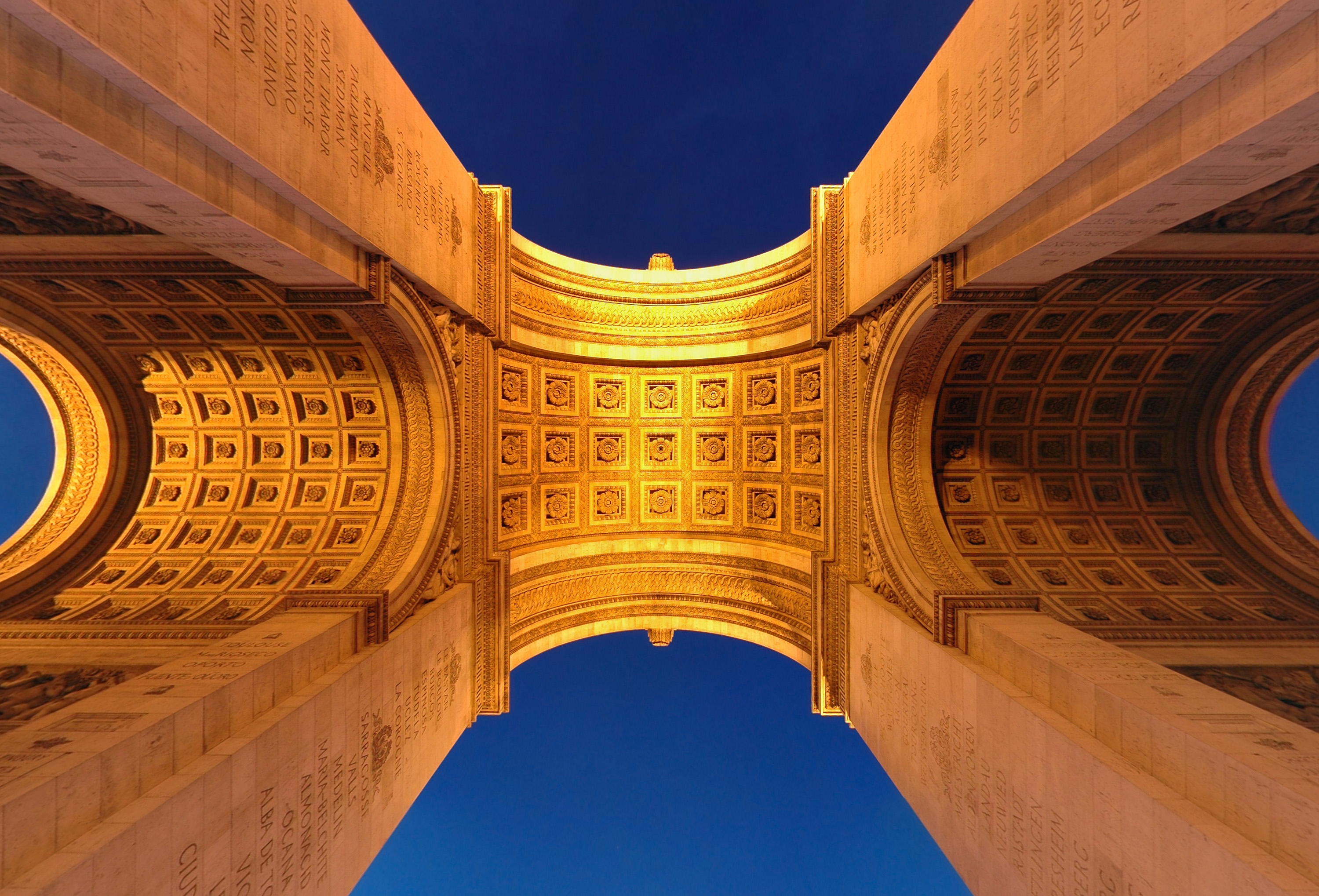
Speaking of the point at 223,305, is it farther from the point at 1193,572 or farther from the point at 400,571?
the point at 1193,572

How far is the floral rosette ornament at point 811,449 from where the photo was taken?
16234 millimetres

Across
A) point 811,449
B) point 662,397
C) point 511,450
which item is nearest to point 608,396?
point 662,397

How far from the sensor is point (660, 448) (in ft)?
62.5

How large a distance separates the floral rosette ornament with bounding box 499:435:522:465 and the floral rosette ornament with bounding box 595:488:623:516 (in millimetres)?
3354

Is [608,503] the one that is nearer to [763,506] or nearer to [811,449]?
[763,506]

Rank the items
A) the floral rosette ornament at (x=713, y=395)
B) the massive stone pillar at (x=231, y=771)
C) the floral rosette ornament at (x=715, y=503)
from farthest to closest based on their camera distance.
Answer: the floral rosette ornament at (x=715, y=503)
the floral rosette ornament at (x=713, y=395)
the massive stone pillar at (x=231, y=771)

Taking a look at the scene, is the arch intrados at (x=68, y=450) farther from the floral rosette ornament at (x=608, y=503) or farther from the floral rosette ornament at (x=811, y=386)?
the floral rosette ornament at (x=811, y=386)

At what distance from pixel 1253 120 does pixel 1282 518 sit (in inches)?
529

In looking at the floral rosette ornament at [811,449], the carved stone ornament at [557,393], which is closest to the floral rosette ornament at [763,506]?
the floral rosette ornament at [811,449]

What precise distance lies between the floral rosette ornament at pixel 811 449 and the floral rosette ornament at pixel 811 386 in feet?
3.80

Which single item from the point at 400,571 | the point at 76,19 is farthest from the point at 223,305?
the point at 76,19

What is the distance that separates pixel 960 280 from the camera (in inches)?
395

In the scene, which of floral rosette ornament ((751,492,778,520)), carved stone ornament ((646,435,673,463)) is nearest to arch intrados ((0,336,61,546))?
carved stone ornament ((646,435,673,463))

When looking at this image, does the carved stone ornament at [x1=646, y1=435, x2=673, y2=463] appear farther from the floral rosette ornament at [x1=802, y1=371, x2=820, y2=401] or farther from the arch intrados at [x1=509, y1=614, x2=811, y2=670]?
the arch intrados at [x1=509, y1=614, x2=811, y2=670]
